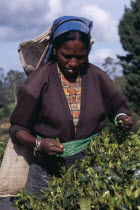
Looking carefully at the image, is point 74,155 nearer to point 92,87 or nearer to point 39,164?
point 39,164

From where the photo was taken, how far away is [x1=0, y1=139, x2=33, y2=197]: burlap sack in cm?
331

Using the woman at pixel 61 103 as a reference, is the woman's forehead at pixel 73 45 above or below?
above

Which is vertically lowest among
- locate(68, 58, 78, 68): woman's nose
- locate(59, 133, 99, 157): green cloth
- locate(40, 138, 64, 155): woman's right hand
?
locate(40, 138, 64, 155): woman's right hand

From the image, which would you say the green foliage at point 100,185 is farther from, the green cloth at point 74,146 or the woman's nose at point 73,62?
the woman's nose at point 73,62

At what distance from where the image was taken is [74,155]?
3.07 meters

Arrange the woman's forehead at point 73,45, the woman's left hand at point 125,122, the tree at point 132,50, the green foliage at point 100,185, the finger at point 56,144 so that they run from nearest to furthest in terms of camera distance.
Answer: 1. the green foliage at point 100,185
2. the finger at point 56,144
3. the woman's forehead at point 73,45
4. the woman's left hand at point 125,122
5. the tree at point 132,50

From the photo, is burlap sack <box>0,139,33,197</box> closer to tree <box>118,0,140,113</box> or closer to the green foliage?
the green foliage

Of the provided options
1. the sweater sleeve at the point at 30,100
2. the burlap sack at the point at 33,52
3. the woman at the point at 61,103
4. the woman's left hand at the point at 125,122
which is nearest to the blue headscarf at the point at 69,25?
the woman at the point at 61,103

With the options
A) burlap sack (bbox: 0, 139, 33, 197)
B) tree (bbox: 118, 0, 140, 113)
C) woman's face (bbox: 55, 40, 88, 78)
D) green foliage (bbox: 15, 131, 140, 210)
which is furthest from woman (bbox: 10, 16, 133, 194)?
tree (bbox: 118, 0, 140, 113)

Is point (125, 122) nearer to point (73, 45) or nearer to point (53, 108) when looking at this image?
point (53, 108)

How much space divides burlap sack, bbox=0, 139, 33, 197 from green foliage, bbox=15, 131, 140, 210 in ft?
1.92

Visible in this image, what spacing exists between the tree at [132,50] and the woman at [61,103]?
36512mm

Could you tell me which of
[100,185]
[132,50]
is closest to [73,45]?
[100,185]

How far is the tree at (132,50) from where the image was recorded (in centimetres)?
3988
